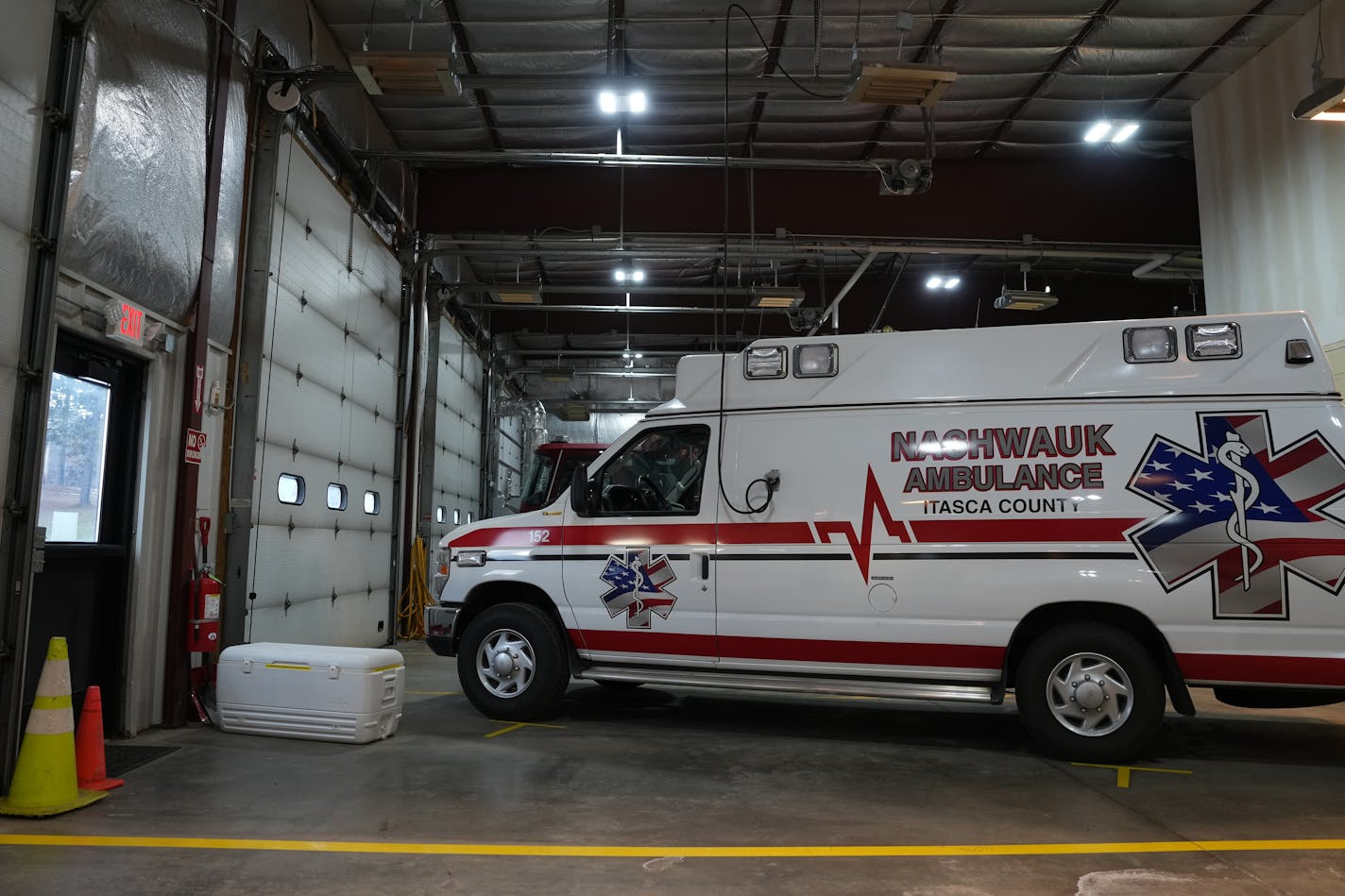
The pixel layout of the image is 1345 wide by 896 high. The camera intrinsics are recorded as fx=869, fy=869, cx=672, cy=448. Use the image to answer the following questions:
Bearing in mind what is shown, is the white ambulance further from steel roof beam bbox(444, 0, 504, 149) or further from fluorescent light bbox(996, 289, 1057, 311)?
fluorescent light bbox(996, 289, 1057, 311)

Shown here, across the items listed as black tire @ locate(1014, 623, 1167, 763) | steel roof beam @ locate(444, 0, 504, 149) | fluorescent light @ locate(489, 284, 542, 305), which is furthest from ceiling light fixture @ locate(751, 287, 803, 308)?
black tire @ locate(1014, 623, 1167, 763)

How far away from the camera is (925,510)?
586cm

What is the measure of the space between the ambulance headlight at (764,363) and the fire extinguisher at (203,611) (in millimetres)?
4385

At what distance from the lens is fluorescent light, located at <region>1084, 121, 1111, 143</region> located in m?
9.62

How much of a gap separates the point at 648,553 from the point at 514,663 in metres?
1.42

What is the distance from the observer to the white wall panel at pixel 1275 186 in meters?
8.80

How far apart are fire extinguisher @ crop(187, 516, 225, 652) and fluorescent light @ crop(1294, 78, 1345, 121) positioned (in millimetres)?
9628

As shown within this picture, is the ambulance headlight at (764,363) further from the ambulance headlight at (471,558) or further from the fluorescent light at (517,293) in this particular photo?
the fluorescent light at (517,293)

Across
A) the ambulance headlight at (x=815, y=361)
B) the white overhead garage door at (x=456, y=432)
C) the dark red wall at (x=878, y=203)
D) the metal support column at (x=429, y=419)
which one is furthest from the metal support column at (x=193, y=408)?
the white overhead garage door at (x=456, y=432)

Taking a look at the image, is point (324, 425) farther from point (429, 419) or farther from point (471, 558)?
point (429, 419)

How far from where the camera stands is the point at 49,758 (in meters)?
4.48

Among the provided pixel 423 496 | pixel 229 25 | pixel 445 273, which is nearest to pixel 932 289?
pixel 445 273

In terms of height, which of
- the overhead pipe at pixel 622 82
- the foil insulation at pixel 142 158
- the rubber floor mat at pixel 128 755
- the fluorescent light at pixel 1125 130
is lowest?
the rubber floor mat at pixel 128 755

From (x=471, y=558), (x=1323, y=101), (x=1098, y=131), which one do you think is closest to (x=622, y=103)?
(x=1098, y=131)
